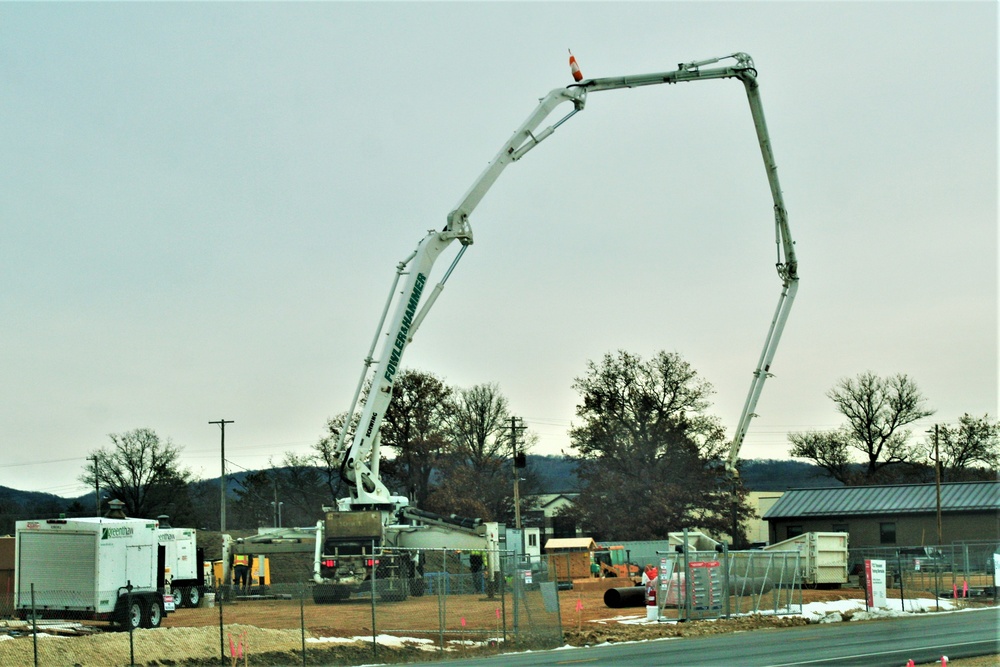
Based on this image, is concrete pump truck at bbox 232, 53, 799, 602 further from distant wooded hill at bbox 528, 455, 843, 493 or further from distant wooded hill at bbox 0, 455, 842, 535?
distant wooded hill at bbox 528, 455, 843, 493

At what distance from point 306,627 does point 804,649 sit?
1246cm

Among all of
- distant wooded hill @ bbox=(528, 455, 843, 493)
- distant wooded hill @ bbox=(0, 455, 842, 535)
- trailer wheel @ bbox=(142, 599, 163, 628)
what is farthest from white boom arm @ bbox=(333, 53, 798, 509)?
distant wooded hill @ bbox=(528, 455, 843, 493)

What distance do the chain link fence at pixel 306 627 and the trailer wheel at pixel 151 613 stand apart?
3cm

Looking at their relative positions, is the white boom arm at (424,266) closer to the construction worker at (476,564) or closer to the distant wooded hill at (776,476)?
the construction worker at (476,564)

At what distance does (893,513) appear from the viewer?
227 ft

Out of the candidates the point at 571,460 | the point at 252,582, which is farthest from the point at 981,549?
the point at 252,582

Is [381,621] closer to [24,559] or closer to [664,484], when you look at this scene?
[24,559]

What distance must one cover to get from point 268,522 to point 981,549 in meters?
62.2

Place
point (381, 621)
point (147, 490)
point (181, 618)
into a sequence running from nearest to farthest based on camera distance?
point (381, 621) → point (181, 618) → point (147, 490)

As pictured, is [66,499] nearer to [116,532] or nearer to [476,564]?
[476,564]

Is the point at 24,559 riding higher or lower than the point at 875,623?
higher

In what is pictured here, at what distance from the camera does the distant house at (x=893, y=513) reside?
66.5 meters

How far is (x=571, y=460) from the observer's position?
82.8 meters

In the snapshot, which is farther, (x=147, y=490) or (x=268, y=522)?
(x=268, y=522)
